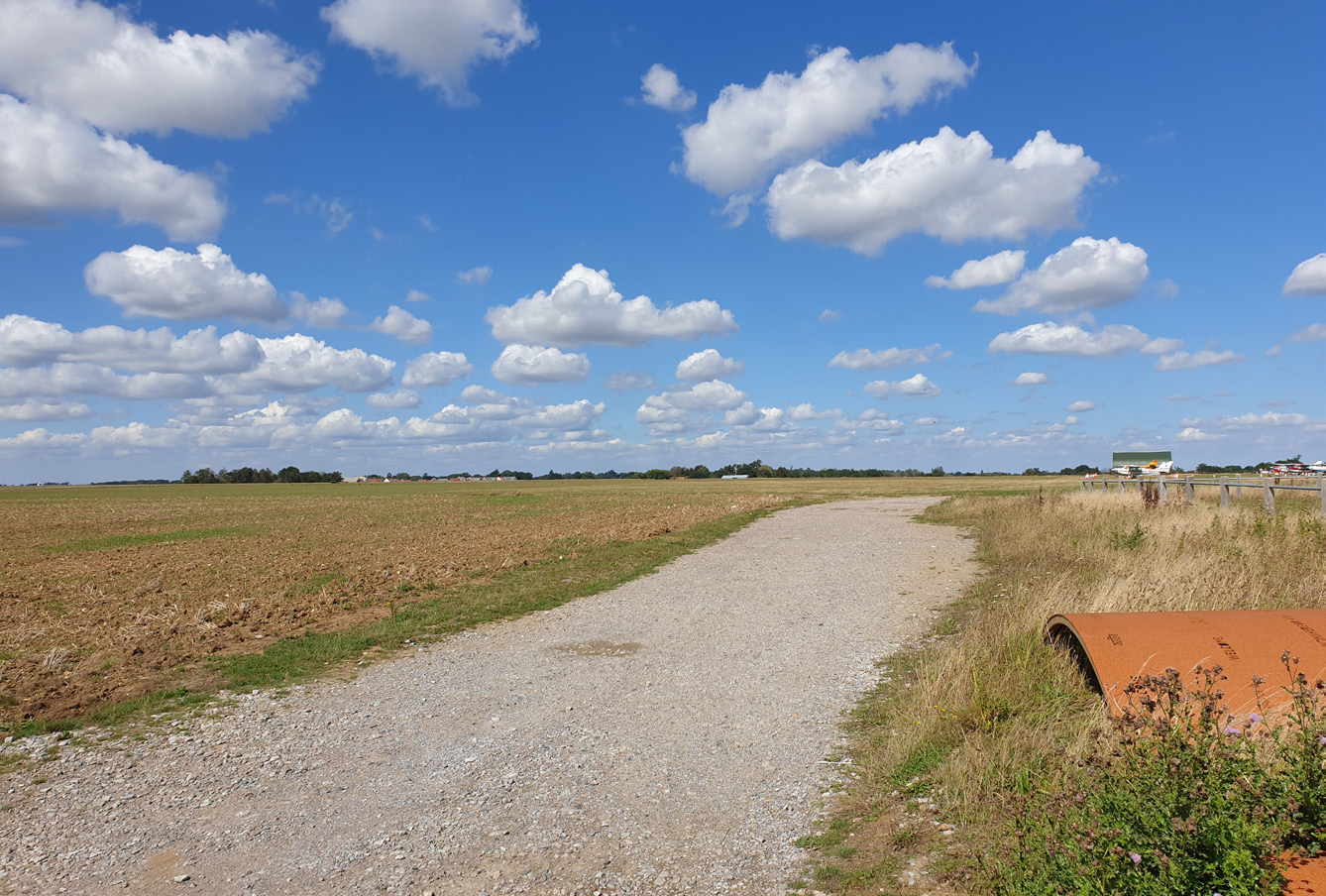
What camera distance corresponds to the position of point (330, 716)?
7.64 metres

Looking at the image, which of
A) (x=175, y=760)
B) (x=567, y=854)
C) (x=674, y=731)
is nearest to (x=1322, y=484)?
(x=674, y=731)

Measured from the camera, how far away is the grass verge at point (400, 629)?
8.12m

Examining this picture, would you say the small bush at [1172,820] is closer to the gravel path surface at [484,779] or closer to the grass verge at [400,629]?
the gravel path surface at [484,779]

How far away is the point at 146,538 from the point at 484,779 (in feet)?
105

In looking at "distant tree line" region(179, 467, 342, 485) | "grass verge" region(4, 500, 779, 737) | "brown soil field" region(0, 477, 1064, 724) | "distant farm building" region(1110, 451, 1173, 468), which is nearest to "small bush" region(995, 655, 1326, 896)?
"grass verge" region(4, 500, 779, 737)

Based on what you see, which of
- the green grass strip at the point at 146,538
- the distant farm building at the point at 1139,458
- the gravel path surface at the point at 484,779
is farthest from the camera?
the distant farm building at the point at 1139,458

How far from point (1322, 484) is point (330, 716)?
18496 millimetres

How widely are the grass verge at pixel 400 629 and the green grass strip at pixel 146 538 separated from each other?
1923 cm

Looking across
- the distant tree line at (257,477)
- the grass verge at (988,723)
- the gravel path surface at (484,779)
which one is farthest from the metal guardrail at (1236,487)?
the distant tree line at (257,477)

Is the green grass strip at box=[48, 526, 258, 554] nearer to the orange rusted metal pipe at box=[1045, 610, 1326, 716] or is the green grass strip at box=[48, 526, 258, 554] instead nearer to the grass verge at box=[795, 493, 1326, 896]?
the grass verge at box=[795, 493, 1326, 896]

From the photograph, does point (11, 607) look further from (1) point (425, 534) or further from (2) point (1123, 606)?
(2) point (1123, 606)

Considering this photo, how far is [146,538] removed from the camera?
30984 millimetres

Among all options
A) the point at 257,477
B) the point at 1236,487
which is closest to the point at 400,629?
the point at 1236,487

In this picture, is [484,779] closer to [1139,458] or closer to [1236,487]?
[1236,487]
